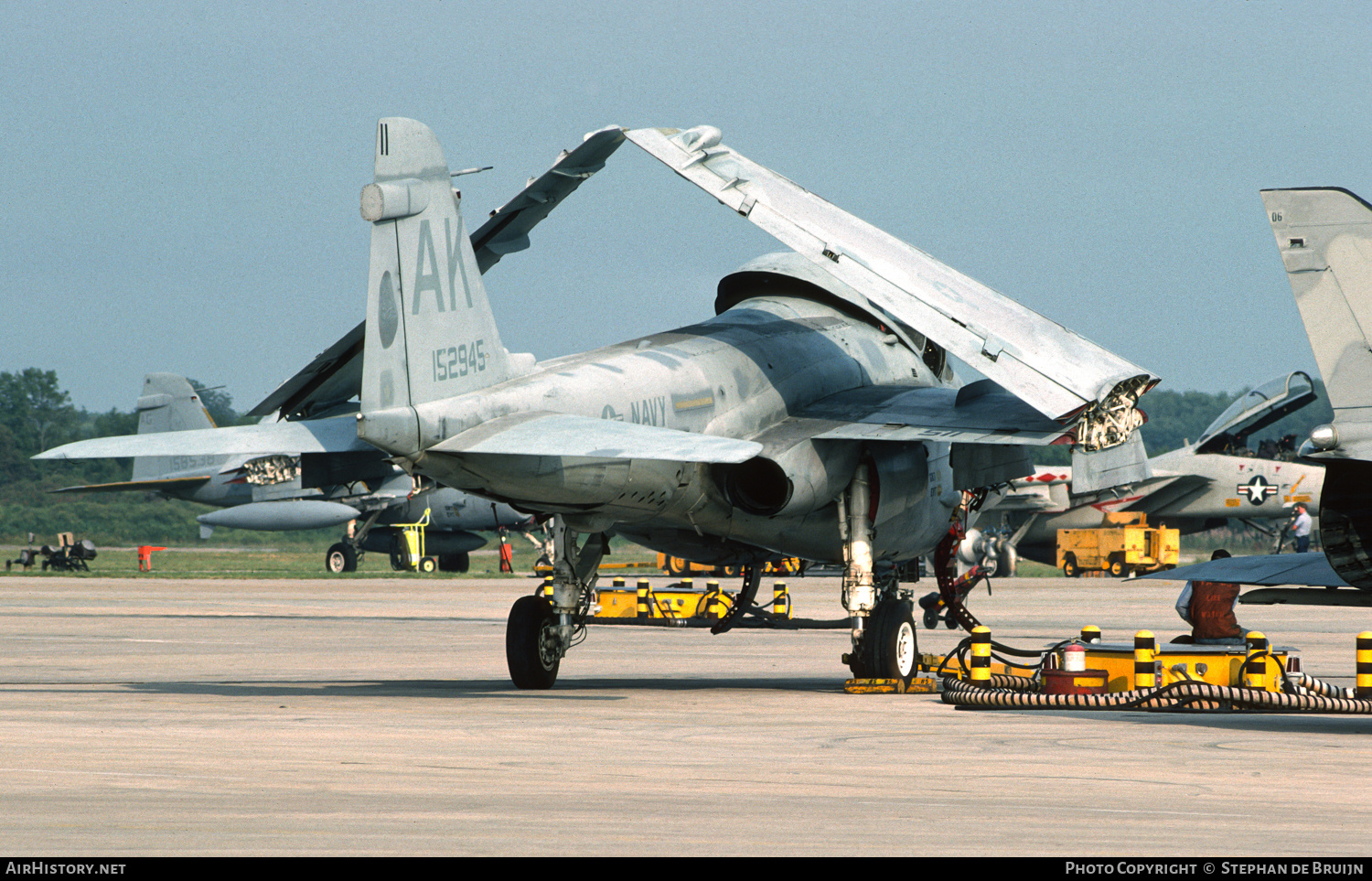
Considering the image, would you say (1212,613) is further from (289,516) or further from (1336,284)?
(289,516)

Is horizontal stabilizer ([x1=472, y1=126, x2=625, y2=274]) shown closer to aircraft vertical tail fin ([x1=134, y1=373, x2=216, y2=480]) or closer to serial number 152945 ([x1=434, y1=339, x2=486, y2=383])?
serial number 152945 ([x1=434, y1=339, x2=486, y2=383])

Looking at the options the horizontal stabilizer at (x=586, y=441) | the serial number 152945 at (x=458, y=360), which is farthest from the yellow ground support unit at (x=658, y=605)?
the horizontal stabilizer at (x=586, y=441)

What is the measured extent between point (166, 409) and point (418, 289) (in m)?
40.6

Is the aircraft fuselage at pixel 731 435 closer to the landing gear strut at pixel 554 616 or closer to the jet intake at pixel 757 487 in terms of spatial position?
the jet intake at pixel 757 487

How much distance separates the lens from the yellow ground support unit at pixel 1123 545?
4712 centimetres

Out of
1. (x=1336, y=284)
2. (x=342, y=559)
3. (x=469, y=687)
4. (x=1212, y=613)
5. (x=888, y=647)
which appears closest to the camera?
(x=1336, y=284)

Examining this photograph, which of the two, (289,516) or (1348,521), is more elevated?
(289,516)

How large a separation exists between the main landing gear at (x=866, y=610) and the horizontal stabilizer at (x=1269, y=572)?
3668mm

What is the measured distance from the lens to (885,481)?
50.8 ft

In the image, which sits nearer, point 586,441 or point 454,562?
point 586,441

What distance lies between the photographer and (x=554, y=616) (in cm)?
1472

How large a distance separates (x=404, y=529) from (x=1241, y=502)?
86.0ft

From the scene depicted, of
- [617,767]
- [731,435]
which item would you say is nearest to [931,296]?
[731,435]

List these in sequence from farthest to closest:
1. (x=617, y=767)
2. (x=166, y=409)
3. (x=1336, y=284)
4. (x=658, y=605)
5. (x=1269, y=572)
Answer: (x=166, y=409) < (x=658, y=605) < (x=1269, y=572) < (x=1336, y=284) < (x=617, y=767)
